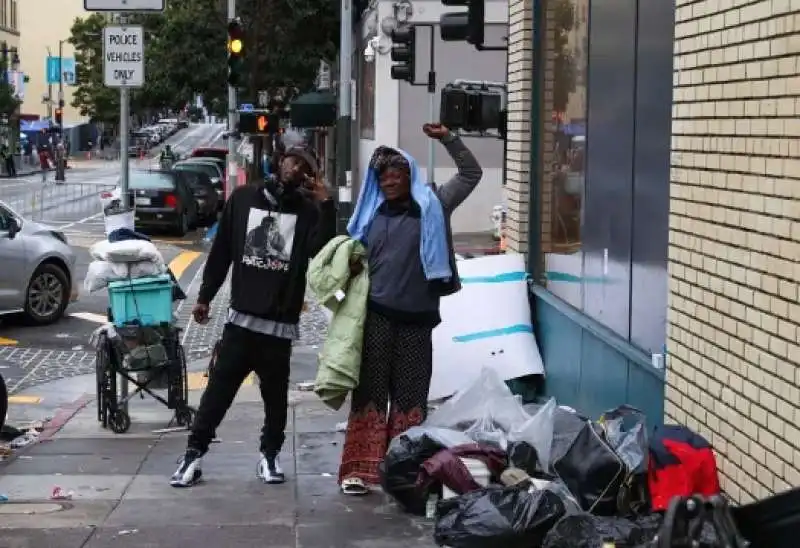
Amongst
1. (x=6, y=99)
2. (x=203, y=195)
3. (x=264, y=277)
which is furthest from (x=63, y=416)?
(x=6, y=99)

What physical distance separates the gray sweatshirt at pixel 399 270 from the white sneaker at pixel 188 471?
1.33 meters

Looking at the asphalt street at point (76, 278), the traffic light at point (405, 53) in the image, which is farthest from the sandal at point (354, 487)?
the traffic light at point (405, 53)

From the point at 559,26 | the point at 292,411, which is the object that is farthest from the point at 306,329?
the point at 559,26

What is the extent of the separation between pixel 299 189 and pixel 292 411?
315cm

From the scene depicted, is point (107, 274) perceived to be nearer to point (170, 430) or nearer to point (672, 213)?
point (170, 430)

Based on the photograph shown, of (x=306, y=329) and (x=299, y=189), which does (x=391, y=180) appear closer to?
(x=299, y=189)

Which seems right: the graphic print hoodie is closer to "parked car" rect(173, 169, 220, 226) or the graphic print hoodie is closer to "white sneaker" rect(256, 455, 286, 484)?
"white sneaker" rect(256, 455, 286, 484)

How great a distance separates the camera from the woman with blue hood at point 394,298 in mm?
6914

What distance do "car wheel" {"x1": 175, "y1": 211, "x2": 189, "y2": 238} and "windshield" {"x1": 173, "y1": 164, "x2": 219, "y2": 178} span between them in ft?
15.5

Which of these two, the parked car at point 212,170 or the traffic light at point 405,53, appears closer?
the traffic light at point 405,53

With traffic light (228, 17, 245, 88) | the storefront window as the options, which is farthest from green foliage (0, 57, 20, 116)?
the storefront window

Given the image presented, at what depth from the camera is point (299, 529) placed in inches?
248

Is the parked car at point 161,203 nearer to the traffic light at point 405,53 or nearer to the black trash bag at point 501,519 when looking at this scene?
the traffic light at point 405,53

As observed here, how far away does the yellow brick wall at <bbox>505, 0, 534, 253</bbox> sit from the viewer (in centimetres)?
947
